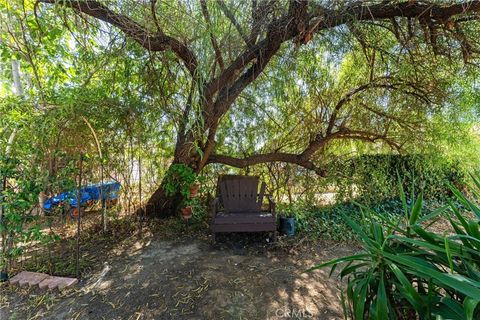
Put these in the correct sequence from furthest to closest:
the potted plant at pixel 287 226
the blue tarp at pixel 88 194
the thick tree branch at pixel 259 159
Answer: the thick tree branch at pixel 259 159 → the potted plant at pixel 287 226 → the blue tarp at pixel 88 194

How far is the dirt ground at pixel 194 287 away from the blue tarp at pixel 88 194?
666 millimetres

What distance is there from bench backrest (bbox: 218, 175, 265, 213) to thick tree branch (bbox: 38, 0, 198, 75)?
171 cm

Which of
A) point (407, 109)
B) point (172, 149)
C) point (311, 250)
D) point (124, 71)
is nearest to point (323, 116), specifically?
point (407, 109)

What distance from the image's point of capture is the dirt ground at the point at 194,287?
180 cm

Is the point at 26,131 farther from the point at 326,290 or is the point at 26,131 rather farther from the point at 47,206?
the point at 326,290

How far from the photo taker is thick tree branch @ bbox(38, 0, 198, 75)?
196cm

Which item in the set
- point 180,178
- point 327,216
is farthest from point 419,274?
point 327,216

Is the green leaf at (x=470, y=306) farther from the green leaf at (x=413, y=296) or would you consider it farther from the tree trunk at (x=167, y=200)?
the tree trunk at (x=167, y=200)

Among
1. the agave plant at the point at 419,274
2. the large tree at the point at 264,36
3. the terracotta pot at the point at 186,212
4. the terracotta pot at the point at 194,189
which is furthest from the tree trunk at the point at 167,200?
the agave plant at the point at 419,274

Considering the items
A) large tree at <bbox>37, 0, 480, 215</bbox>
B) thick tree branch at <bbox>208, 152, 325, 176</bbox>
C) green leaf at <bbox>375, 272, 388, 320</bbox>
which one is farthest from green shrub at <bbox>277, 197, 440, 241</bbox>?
green leaf at <bbox>375, 272, 388, 320</bbox>

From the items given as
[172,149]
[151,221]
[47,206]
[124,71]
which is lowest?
[151,221]

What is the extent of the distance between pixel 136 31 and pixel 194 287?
230 centimetres

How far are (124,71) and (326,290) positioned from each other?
120 inches

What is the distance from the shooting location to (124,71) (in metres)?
2.72
